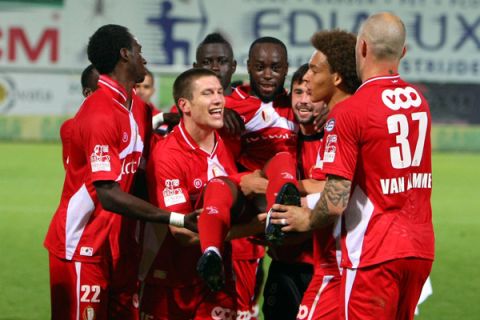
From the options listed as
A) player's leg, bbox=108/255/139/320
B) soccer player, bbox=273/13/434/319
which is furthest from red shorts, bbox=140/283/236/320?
soccer player, bbox=273/13/434/319

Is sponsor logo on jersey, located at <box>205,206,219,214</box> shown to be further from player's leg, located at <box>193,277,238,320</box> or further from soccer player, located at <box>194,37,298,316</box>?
soccer player, located at <box>194,37,298,316</box>

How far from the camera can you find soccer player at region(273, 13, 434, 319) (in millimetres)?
5742

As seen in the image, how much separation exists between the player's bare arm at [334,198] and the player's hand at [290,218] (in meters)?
0.14

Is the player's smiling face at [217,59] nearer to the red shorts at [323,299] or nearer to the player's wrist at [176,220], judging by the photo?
the player's wrist at [176,220]

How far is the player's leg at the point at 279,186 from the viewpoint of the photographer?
235 inches

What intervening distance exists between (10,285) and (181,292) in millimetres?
4469

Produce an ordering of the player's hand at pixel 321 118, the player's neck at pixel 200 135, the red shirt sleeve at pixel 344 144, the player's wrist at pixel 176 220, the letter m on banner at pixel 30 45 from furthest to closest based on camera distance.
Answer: the letter m on banner at pixel 30 45, the player's hand at pixel 321 118, the player's neck at pixel 200 135, the player's wrist at pixel 176 220, the red shirt sleeve at pixel 344 144

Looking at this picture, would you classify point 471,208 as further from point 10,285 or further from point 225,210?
point 225,210

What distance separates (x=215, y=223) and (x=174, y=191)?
1.96 feet

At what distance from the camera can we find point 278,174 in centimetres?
648

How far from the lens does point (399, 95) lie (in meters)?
5.88

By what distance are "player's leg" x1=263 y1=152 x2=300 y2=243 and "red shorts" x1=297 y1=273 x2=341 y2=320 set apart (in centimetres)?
50

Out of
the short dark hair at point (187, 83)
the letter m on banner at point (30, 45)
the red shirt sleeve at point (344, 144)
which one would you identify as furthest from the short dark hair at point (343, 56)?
the letter m on banner at point (30, 45)

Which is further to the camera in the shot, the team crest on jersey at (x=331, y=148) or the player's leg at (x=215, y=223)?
the player's leg at (x=215, y=223)
